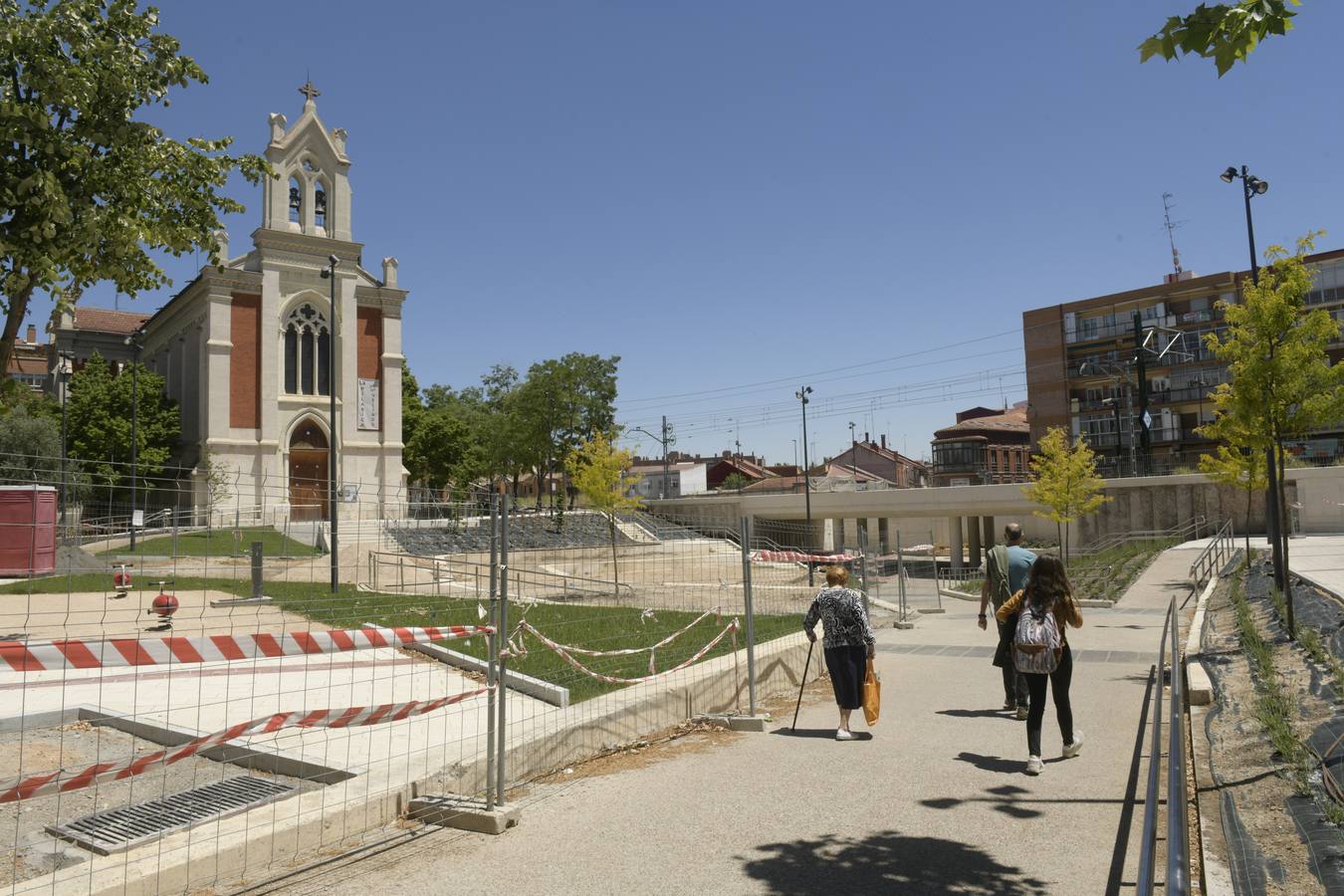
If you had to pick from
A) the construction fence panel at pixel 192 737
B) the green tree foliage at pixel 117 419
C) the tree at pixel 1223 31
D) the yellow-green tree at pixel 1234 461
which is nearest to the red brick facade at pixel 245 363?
the green tree foliage at pixel 117 419

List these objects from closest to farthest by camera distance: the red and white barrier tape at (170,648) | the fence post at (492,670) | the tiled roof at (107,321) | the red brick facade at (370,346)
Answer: the red and white barrier tape at (170,648) < the fence post at (492,670) < the red brick facade at (370,346) < the tiled roof at (107,321)

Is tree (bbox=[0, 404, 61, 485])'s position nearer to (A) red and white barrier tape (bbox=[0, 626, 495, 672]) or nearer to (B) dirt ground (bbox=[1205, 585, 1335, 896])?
(A) red and white barrier tape (bbox=[0, 626, 495, 672])

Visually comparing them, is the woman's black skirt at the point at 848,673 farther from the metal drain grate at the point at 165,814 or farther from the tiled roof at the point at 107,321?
the tiled roof at the point at 107,321

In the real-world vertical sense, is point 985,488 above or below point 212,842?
above

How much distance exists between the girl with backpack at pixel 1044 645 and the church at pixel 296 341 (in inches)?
1737

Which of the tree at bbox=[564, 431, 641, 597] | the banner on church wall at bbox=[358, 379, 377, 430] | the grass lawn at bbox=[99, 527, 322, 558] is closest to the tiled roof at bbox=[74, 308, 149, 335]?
the banner on church wall at bbox=[358, 379, 377, 430]

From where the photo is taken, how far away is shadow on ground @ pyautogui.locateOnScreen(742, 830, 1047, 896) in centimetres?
446

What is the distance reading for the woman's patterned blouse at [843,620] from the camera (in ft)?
26.0

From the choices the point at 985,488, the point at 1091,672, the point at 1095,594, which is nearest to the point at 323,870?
the point at 1091,672

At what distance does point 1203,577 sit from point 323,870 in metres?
23.4

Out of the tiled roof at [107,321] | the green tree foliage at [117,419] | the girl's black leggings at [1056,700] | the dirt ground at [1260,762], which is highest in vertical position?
the tiled roof at [107,321]

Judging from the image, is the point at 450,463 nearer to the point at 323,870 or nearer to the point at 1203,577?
the point at 1203,577

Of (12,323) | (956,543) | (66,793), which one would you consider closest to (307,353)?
(956,543)

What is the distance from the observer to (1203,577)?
22641 millimetres
